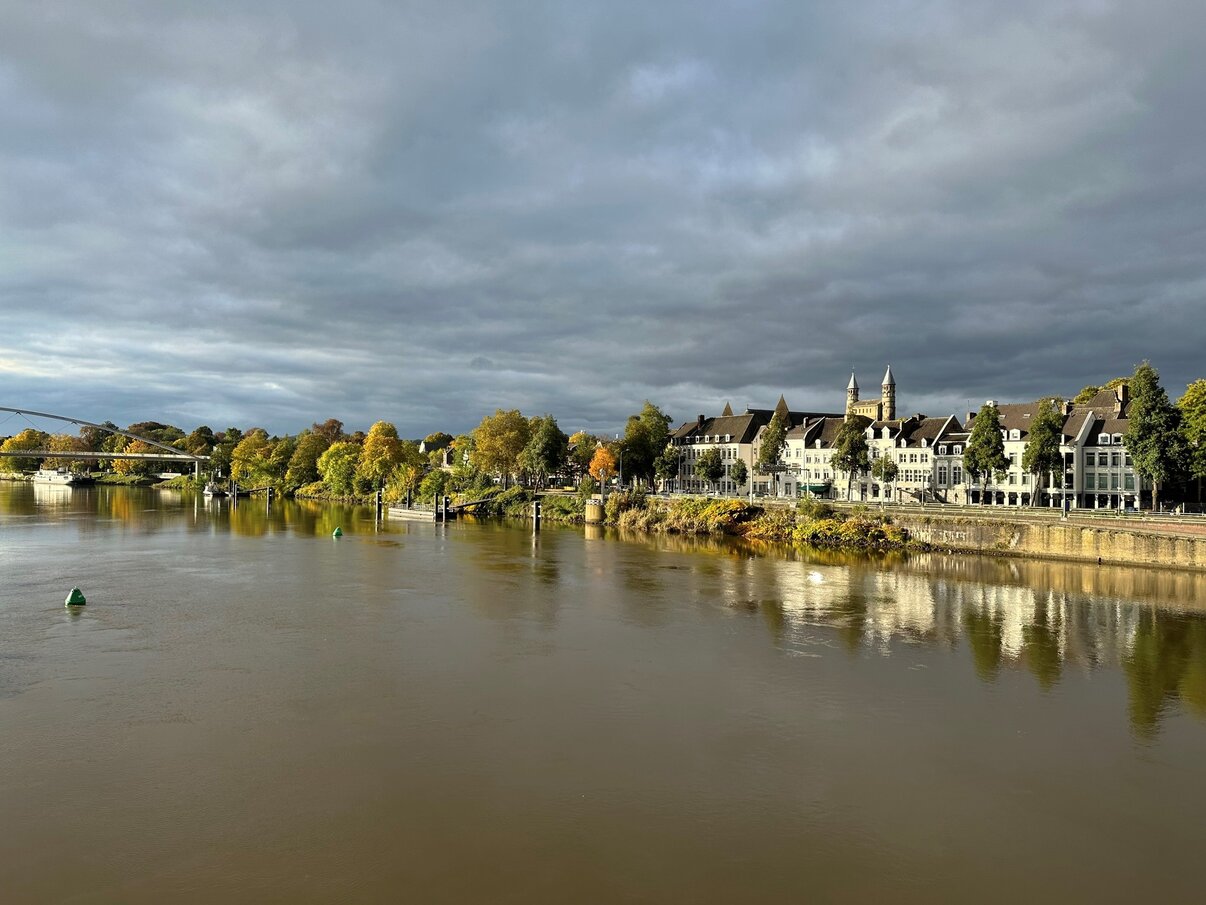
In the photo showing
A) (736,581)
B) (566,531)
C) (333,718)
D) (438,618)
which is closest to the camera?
(333,718)

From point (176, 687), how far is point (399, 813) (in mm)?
7806

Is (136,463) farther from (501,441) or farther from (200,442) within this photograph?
(501,441)

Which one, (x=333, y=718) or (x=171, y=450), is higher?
(x=171, y=450)

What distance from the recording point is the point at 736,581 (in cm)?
3234

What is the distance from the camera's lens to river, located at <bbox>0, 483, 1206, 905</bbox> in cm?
946

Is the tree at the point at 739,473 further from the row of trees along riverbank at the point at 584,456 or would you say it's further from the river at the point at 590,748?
the river at the point at 590,748

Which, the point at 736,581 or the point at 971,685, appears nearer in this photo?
the point at 971,685

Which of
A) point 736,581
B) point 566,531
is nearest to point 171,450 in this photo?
point 566,531

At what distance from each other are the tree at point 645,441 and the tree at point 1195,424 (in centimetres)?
4393

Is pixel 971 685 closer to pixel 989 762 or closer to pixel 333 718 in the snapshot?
pixel 989 762

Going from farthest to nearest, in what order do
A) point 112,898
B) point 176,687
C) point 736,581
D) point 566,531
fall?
point 566,531 < point 736,581 < point 176,687 < point 112,898

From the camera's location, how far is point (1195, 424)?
47.4 metres

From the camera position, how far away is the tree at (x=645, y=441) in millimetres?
79312

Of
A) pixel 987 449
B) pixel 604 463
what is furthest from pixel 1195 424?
pixel 604 463
